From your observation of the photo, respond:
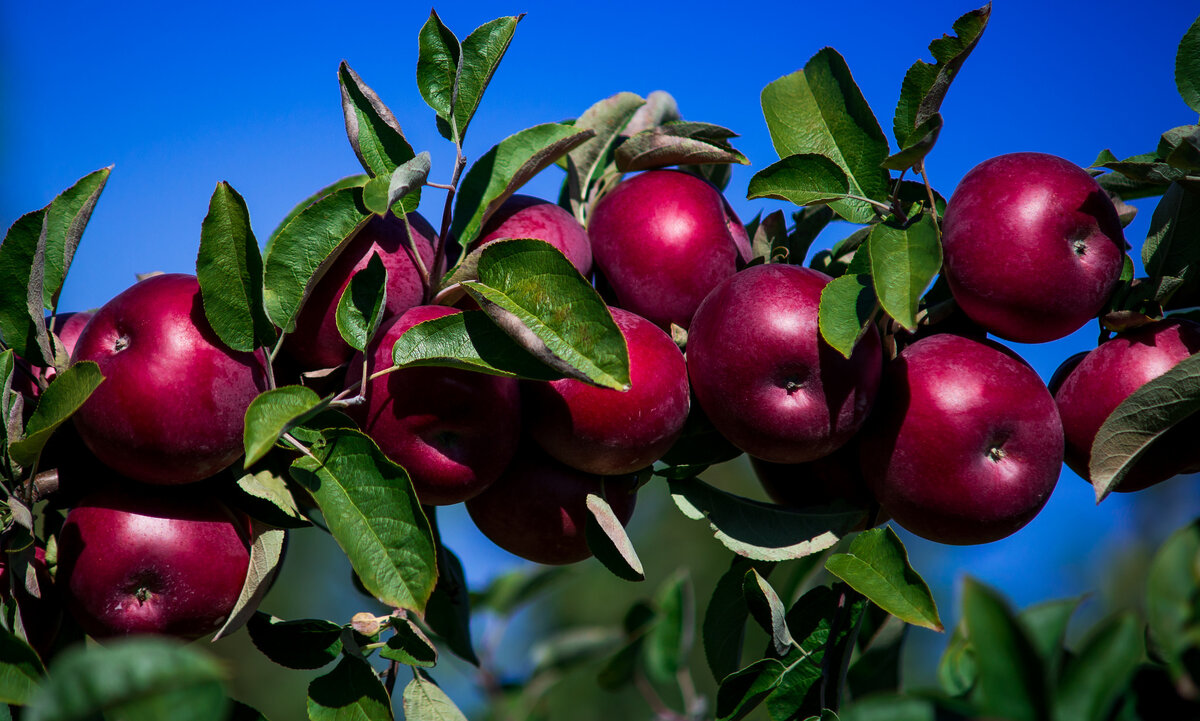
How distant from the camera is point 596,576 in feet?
→ 40.1

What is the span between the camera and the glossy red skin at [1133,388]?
4.09 ft

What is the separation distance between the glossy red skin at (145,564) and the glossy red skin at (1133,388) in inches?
49.4

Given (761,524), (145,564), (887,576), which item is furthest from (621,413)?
(145,564)

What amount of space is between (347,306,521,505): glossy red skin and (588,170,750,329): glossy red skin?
0.33 meters

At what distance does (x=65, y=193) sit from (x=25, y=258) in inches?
4.2

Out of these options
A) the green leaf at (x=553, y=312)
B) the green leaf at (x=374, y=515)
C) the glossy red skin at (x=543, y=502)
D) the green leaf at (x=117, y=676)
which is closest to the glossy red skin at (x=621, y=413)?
the glossy red skin at (x=543, y=502)

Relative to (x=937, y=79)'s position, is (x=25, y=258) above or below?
below

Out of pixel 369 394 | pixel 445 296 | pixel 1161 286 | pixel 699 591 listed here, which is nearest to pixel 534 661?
pixel 369 394

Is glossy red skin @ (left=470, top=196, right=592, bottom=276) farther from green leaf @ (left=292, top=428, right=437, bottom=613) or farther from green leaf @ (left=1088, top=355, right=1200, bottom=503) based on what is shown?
green leaf @ (left=1088, top=355, right=1200, bottom=503)

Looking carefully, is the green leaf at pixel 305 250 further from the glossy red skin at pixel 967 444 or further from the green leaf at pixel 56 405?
the glossy red skin at pixel 967 444

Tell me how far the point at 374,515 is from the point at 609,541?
366 millimetres

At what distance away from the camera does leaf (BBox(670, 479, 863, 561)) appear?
4.29 ft

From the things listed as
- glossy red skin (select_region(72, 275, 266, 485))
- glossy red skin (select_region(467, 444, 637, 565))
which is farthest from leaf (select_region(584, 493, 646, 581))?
glossy red skin (select_region(72, 275, 266, 485))

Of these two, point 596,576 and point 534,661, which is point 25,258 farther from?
point 596,576
